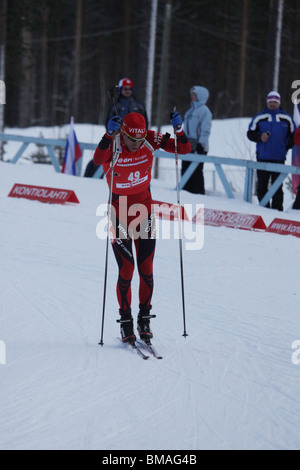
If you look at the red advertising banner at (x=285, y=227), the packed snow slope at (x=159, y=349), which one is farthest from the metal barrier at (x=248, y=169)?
the packed snow slope at (x=159, y=349)

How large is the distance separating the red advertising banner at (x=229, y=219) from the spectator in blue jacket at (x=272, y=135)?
4.82 ft

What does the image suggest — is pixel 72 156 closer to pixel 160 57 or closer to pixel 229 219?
pixel 229 219

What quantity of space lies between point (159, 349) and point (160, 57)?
97.2ft

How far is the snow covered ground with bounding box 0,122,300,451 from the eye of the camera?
3783 millimetres

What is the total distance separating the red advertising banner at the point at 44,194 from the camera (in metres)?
11.2

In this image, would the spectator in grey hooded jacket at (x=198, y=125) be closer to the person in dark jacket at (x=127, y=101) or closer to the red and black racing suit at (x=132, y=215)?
the person in dark jacket at (x=127, y=101)

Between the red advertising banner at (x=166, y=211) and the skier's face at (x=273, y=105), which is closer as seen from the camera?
the red advertising banner at (x=166, y=211)

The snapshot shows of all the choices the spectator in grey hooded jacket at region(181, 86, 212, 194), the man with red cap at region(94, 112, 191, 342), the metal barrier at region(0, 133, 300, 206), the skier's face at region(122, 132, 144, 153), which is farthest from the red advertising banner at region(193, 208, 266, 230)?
the skier's face at region(122, 132, 144, 153)

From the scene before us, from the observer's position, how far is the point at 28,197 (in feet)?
37.8

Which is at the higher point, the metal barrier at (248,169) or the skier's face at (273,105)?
the skier's face at (273,105)

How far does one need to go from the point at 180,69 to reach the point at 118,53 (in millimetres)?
4203

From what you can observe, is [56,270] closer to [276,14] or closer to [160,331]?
[160,331]

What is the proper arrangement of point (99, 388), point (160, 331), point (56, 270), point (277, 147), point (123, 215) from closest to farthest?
point (99, 388) → point (123, 215) → point (160, 331) → point (56, 270) → point (277, 147)

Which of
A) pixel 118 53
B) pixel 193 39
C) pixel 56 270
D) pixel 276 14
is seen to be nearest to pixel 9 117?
pixel 118 53
